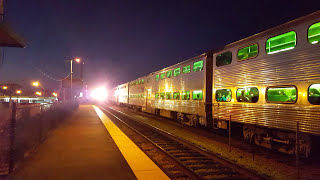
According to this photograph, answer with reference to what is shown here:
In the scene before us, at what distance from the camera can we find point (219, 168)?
283 inches

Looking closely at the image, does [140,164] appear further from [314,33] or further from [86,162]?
[314,33]

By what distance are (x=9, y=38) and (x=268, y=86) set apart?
8.51m

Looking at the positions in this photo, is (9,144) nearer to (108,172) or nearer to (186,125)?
(108,172)

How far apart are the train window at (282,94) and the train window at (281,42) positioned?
124cm

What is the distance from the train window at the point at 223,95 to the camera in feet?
35.8

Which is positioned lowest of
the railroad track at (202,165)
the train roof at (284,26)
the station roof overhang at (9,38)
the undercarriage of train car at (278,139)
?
the railroad track at (202,165)

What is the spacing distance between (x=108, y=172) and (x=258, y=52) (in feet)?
21.5

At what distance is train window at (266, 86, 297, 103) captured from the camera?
7762 millimetres

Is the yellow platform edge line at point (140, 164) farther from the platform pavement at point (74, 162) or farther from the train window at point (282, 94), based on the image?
the train window at point (282, 94)

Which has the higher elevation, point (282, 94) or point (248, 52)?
point (248, 52)

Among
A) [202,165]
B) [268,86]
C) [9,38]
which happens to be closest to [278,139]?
[268,86]

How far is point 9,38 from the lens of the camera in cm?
823

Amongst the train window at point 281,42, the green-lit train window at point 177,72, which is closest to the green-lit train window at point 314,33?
the train window at point 281,42

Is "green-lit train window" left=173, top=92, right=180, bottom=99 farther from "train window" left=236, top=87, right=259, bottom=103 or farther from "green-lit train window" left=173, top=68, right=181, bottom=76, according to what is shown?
"train window" left=236, top=87, right=259, bottom=103
